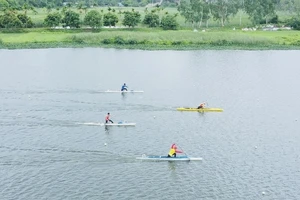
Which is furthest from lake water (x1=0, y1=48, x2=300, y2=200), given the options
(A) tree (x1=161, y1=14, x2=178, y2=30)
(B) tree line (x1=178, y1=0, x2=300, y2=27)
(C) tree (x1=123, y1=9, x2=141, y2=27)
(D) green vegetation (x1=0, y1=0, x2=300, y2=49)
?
(B) tree line (x1=178, y1=0, x2=300, y2=27)

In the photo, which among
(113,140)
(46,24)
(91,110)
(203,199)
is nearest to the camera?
(203,199)

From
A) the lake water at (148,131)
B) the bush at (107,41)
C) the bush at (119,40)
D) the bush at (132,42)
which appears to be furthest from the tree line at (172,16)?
the lake water at (148,131)

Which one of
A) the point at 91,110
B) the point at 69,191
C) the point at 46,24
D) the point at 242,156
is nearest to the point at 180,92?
the point at 91,110

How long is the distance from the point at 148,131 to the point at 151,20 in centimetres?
7836

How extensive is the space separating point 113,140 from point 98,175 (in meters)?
8.52

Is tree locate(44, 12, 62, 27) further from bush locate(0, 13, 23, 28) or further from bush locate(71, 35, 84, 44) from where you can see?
bush locate(71, 35, 84, 44)

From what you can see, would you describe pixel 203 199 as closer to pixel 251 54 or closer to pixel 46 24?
pixel 251 54

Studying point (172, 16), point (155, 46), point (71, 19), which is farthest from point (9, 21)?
point (172, 16)

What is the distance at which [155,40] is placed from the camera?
107 m

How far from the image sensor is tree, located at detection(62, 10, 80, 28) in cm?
11661

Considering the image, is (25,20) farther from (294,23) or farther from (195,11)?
(294,23)

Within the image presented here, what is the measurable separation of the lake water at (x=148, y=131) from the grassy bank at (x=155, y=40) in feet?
67.0

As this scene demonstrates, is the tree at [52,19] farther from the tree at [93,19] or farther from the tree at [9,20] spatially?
the tree at [93,19]

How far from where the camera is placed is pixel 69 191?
34.1m
